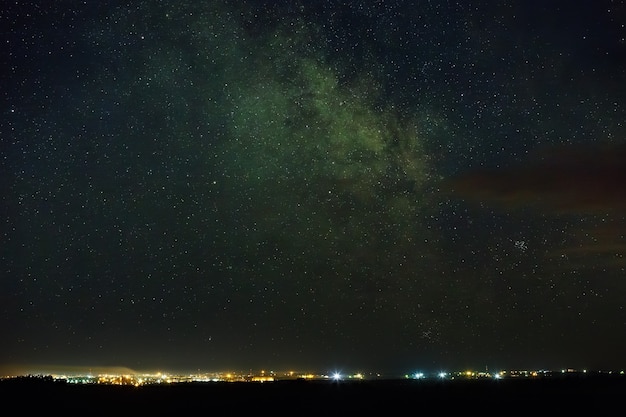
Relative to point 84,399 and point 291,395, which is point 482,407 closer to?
point 291,395

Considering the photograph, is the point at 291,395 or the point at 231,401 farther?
the point at 291,395

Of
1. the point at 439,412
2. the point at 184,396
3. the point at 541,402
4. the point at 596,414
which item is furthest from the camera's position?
the point at 184,396

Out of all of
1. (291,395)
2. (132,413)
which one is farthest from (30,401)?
(291,395)

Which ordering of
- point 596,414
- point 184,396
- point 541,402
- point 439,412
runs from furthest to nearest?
1. point 184,396
2. point 541,402
3. point 439,412
4. point 596,414

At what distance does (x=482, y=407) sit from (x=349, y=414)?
875 cm

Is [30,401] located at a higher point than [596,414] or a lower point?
higher

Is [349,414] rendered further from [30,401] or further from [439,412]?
[30,401]

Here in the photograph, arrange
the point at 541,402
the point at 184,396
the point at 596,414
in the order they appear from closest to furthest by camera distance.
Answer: the point at 596,414, the point at 541,402, the point at 184,396

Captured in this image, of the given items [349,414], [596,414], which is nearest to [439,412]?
[349,414]

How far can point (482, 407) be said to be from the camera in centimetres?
3947

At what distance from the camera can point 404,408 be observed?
39.2 meters

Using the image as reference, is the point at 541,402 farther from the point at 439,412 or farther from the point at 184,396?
the point at 184,396

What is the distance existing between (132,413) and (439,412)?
16949 millimetres

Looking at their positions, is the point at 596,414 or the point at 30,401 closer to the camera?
the point at 596,414
